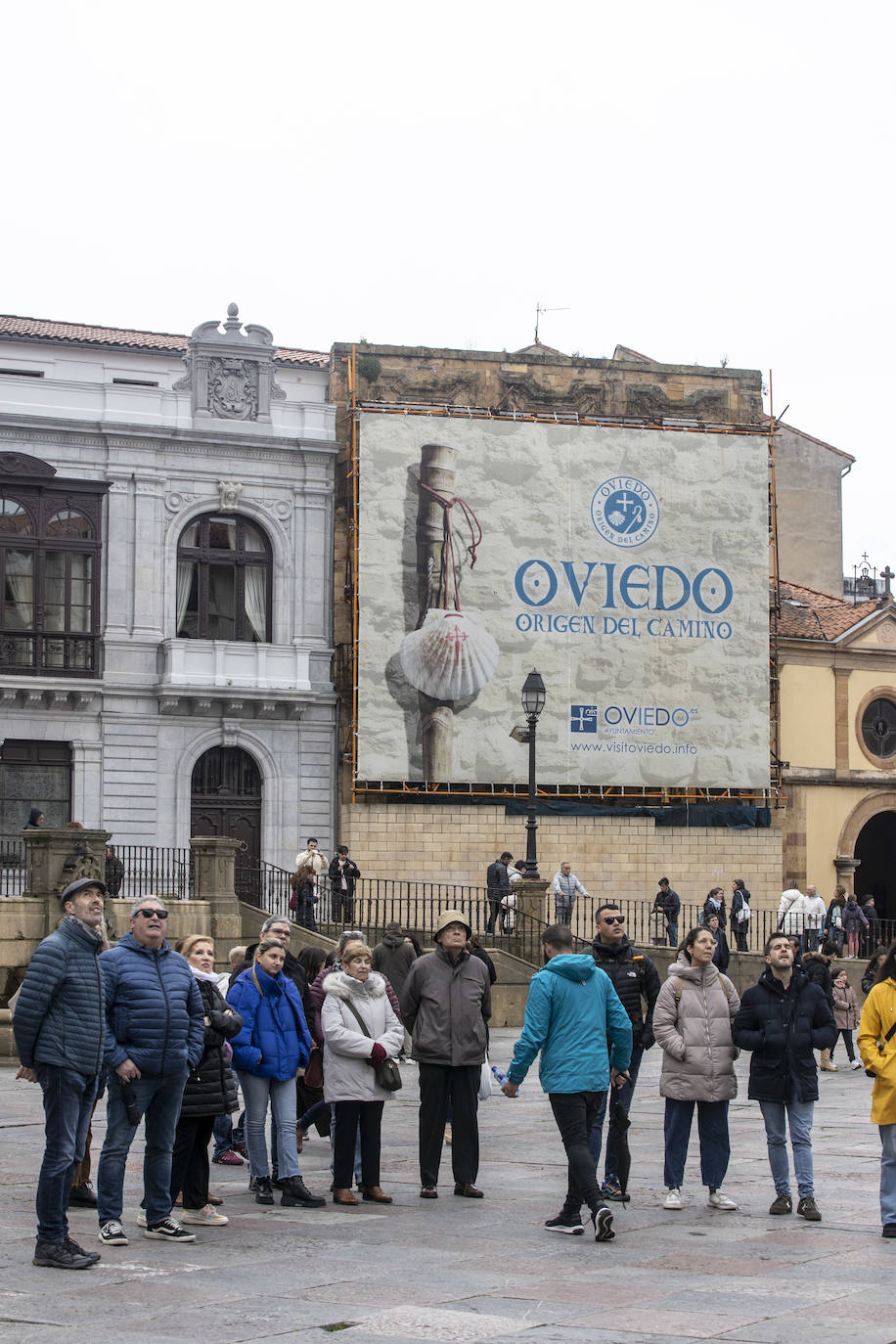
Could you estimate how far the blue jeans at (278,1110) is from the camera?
11.2 meters

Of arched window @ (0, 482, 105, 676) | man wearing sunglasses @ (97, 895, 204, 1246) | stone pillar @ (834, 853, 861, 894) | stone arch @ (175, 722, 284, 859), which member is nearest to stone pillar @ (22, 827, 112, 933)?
stone arch @ (175, 722, 284, 859)

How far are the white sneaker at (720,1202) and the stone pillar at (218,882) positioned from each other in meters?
16.4

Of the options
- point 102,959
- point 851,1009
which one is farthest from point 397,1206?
point 851,1009

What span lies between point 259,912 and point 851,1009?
33.2 ft

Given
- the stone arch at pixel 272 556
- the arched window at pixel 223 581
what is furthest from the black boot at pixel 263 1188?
the arched window at pixel 223 581

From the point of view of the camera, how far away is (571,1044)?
1054 cm

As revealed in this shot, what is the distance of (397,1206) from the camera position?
36.8ft

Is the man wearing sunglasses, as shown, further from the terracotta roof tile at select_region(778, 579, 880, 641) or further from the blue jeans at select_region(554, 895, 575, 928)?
the terracotta roof tile at select_region(778, 579, 880, 641)

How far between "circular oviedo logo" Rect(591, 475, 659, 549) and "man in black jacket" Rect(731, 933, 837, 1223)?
Result: 25.4 metres

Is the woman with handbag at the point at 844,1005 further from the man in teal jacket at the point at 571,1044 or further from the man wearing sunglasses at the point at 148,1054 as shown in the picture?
the man wearing sunglasses at the point at 148,1054

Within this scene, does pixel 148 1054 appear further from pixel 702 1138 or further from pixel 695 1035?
pixel 702 1138

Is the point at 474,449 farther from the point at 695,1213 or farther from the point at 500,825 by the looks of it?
the point at 695,1213

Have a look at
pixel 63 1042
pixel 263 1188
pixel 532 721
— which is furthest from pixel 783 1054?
pixel 532 721

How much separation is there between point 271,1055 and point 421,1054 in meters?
1.01
